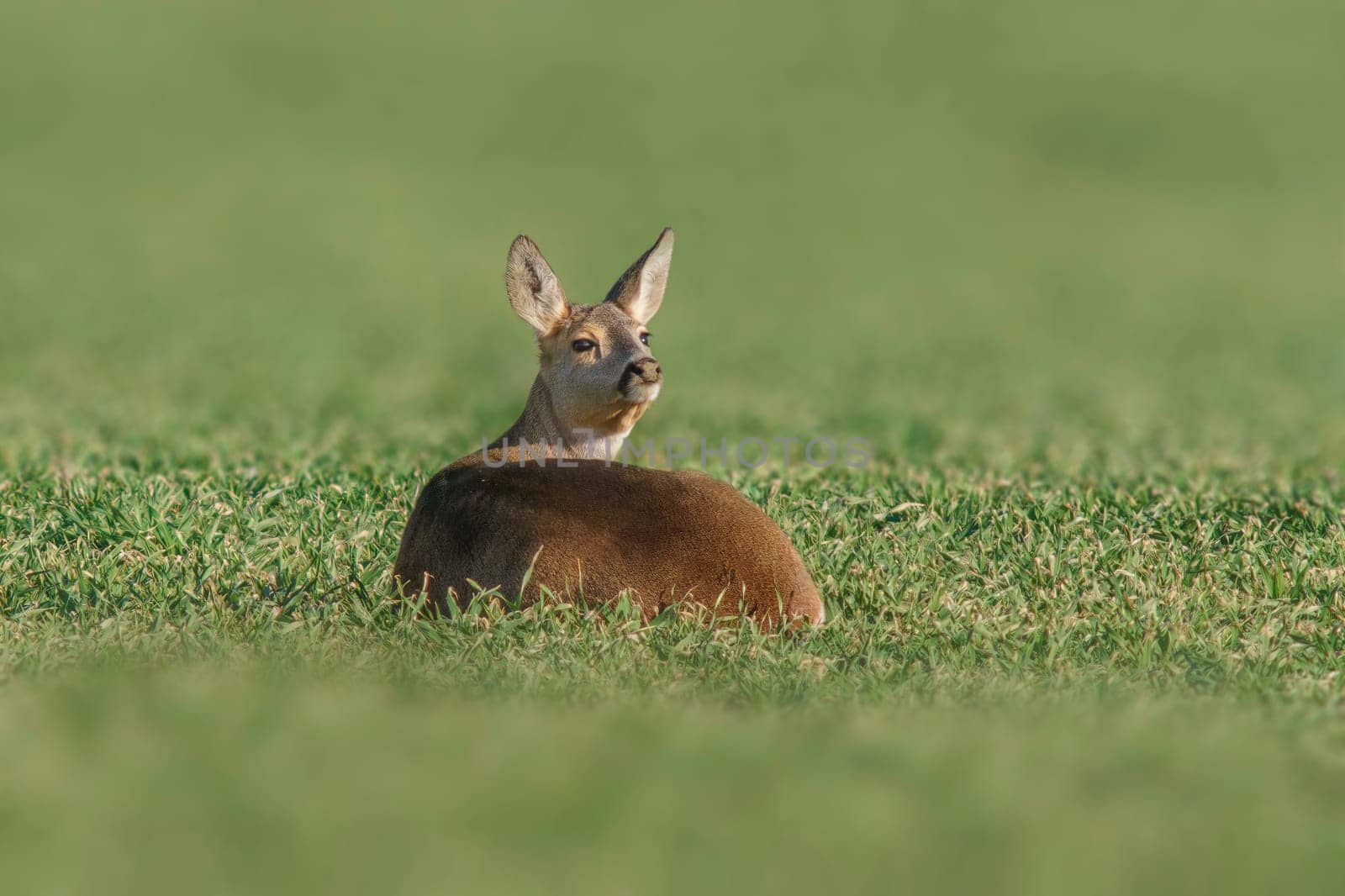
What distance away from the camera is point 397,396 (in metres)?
15.4

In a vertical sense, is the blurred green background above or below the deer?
below

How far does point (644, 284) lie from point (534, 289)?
0.58m

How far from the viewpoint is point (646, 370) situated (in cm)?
742

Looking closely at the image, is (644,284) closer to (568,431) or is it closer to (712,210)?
(568,431)

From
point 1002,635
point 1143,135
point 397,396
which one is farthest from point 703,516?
point 1143,135

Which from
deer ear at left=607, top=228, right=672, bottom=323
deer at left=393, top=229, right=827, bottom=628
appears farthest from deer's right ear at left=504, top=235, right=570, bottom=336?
deer at left=393, top=229, right=827, bottom=628

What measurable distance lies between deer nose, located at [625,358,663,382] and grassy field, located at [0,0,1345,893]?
966 millimetres

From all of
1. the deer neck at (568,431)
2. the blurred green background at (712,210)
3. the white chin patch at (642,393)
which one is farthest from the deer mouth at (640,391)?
the blurred green background at (712,210)

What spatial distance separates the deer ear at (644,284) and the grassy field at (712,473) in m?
1.19

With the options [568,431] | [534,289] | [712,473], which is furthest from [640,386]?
[712,473]

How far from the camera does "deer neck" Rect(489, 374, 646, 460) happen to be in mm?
7793

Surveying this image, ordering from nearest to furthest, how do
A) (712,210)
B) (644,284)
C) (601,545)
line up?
(601,545), (644,284), (712,210)

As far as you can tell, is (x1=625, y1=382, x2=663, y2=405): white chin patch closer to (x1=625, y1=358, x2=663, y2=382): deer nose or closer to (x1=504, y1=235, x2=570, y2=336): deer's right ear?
(x1=625, y1=358, x2=663, y2=382): deer nose

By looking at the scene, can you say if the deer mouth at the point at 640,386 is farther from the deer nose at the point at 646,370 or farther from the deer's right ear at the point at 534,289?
the deer's right ear at the point at 534,289
